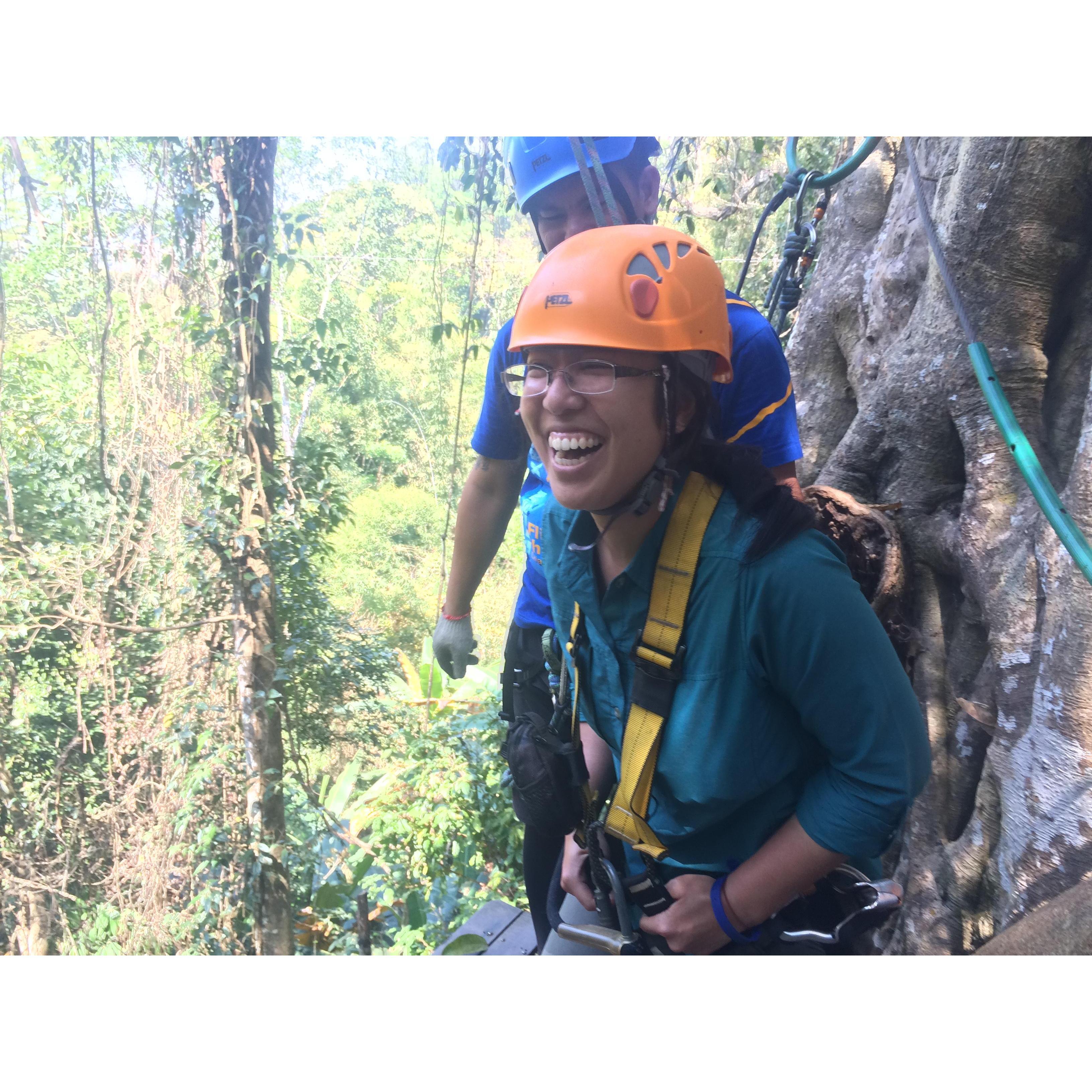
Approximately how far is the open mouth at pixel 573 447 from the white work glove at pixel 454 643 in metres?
1.35

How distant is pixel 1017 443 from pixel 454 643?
154cm

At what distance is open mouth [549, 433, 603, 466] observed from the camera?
2.93ft

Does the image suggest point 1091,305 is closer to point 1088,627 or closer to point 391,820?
point 1088,627

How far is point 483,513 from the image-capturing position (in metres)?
1.86

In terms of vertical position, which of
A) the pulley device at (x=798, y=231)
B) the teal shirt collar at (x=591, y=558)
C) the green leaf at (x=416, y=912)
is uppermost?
the pulley device at (x=798, y=231)

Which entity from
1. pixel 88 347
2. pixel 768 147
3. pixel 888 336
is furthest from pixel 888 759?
pixel 88 347

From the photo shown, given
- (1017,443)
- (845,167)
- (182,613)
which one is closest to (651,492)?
(1017,443)

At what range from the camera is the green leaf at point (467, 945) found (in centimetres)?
173

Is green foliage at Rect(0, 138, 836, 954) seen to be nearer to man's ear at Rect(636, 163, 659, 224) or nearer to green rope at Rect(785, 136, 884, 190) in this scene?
green rope at Rect(785, 136, 884, 190)

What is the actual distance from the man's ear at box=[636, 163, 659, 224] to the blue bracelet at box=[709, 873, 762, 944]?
1303mm

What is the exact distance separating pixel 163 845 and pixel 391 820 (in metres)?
1.44

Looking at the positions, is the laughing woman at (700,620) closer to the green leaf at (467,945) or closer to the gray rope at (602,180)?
the gray rope at (602,180)

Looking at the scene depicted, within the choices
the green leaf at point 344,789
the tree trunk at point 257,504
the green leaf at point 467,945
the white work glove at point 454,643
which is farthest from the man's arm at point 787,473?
the green leaf at point 344,789
